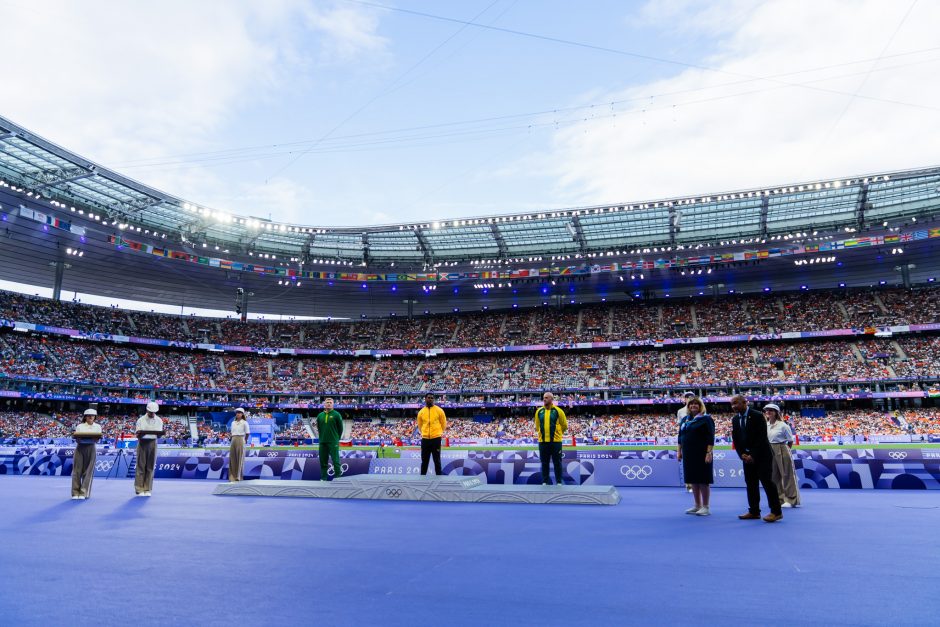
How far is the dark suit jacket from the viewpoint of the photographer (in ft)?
24.9

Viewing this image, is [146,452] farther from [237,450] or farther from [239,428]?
[237,450]

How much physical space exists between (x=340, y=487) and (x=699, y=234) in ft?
128

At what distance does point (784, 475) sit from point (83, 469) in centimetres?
1205

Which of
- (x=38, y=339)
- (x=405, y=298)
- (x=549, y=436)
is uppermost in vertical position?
(x=405, y=298)

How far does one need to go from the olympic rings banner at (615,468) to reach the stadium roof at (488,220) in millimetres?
21617

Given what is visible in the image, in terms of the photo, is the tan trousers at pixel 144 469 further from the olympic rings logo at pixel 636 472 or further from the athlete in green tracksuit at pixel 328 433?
the olympic rings logo at pixel 636 472

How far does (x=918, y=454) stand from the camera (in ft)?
43.5

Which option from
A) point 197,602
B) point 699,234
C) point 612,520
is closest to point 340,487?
point 612,520

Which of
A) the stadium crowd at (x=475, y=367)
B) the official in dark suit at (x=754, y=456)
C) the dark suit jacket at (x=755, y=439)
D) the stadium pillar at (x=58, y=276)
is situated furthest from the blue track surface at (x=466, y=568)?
the stadium pillar at (x=58, y=276)

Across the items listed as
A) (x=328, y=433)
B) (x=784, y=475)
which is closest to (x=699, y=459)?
(x=784, y=475)

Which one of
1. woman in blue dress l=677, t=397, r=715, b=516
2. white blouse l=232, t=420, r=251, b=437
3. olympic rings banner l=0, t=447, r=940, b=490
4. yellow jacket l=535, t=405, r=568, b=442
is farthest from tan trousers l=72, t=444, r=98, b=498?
woman in blue dress l=677, t=397, r=715, b=516

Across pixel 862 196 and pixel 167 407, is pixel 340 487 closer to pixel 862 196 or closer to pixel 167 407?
pixel 862 196

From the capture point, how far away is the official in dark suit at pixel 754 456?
292 inches

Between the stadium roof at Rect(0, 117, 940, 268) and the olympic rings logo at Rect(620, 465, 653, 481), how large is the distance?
26.3 meters
